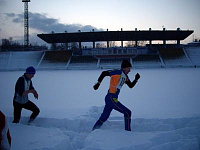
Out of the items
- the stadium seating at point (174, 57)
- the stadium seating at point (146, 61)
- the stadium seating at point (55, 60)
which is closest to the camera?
the stadium seating at point (146, 61)

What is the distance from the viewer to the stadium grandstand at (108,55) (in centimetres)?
3953

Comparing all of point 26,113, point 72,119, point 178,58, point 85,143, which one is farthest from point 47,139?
A: point 178,58

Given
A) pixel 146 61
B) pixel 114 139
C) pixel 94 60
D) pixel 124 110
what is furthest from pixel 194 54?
pixel 114 139

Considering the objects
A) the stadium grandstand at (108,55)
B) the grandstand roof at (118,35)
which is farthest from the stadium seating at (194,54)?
the grandstand roof at (118,35)

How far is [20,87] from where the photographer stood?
4391 mm

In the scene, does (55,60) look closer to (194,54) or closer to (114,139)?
(194,54)

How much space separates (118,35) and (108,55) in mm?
5323

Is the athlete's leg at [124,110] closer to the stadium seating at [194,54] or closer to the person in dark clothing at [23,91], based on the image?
the person in dark clothing at [23,91]

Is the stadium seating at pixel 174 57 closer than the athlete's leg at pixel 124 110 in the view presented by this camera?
No

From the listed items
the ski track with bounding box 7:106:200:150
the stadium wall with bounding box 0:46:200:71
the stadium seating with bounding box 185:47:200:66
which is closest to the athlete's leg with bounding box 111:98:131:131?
the ski track with bounding box 7:106:200:150

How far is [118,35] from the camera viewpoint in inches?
1721

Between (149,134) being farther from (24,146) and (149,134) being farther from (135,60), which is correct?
(135,60)

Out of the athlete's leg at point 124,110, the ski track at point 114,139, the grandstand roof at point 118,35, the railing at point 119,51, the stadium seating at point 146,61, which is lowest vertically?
the ski track at point 114,139

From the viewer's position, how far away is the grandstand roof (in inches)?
1702
